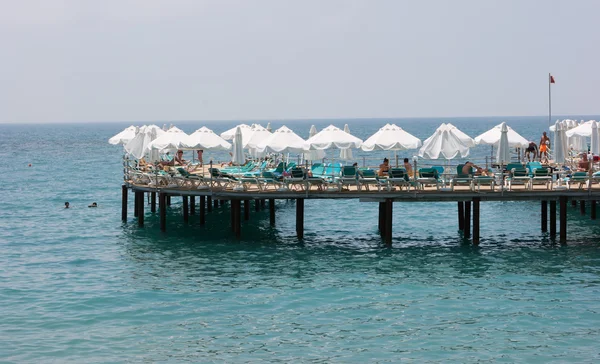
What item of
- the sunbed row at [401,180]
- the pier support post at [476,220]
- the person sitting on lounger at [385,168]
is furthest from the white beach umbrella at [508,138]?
the person sitting on lounger at [385,168]

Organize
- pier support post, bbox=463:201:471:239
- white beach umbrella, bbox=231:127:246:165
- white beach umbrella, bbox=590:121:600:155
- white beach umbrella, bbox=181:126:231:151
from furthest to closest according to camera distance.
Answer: white beach umbrella, bbox=181:126:231:151 < white beach umbrella, bbox=590:121:600:155 < pier support post, bbox=463:201:471:239 < white beach umbrella, bbox=231:127:246:165

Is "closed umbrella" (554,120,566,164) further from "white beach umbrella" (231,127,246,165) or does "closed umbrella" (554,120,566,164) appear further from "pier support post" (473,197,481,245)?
"white beach umbrella" (231,127,246,165)

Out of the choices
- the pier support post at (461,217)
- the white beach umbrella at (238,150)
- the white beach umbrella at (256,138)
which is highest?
the white beach umbrella at (256,138)

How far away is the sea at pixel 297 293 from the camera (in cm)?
2216

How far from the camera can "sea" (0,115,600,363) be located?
22156 mm

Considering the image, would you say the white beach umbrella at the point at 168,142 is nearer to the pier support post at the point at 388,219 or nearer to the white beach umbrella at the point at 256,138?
the white beach umbrella at the point at 256,138

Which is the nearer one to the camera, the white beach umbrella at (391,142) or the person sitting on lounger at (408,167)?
the white beach umbrella at (391,142)

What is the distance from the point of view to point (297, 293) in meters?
27.0

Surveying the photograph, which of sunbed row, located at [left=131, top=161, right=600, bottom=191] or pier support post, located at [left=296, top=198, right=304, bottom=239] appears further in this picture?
pier support post, located at [left=296, top=198, right=304, bottom=239]

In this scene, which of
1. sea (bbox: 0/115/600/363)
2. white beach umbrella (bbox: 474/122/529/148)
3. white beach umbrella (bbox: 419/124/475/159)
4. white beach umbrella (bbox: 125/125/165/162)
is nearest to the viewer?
sea (bbox: 0/115/600/363)

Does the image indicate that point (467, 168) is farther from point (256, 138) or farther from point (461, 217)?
point (256, 138)

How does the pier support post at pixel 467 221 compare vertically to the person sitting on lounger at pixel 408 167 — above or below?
below

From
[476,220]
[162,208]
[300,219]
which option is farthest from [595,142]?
[162,208]

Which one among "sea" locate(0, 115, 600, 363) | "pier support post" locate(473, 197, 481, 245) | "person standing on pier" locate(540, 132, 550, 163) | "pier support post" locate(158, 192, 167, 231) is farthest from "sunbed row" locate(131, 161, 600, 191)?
"person standing on pier" locate(540, 132, 550, 163)
